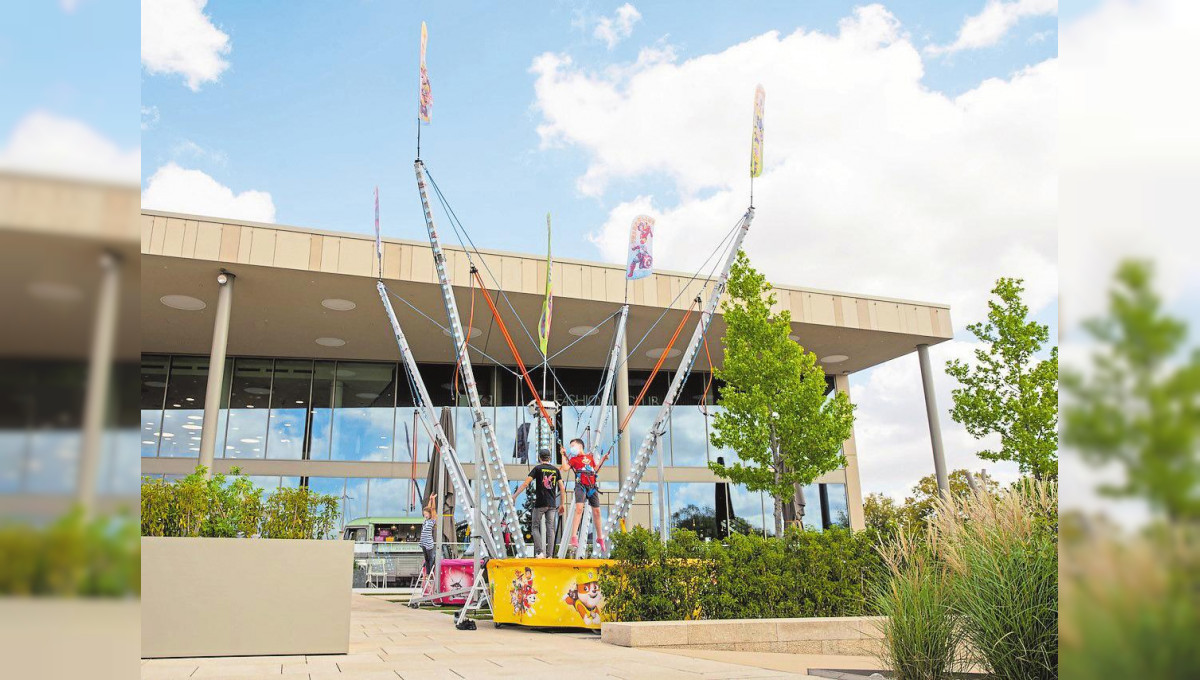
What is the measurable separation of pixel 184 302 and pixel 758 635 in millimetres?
14593

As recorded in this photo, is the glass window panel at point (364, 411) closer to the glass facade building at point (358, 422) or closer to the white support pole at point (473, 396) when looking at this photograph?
the glass facade building at point (358, 422)

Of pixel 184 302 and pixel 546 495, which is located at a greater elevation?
pixel 184 302

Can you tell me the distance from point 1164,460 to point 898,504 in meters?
39.4

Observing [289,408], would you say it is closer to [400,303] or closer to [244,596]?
[400,303]

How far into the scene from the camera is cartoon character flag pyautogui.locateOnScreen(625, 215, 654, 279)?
9.51m

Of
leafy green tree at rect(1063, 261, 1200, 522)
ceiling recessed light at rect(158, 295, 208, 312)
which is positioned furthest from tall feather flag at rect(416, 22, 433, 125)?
ceiling recessed light at rect(158, 295, 208, 312)

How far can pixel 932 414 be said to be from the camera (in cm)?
2011

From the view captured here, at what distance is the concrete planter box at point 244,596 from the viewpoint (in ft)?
17.7

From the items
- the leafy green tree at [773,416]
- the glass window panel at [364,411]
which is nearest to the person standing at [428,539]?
the leafy green tree at [773,416]

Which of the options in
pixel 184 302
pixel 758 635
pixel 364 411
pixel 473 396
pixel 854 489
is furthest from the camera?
pixel 854 489

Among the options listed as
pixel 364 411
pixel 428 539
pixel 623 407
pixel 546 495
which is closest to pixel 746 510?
pixel 623 407

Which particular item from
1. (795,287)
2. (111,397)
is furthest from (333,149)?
(111,397)

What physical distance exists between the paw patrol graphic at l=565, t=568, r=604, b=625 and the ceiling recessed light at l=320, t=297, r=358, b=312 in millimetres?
10333

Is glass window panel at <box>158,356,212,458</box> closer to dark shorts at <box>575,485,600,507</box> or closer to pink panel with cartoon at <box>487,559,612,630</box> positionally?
dark shorts at <box>575,485,600,507</box>
